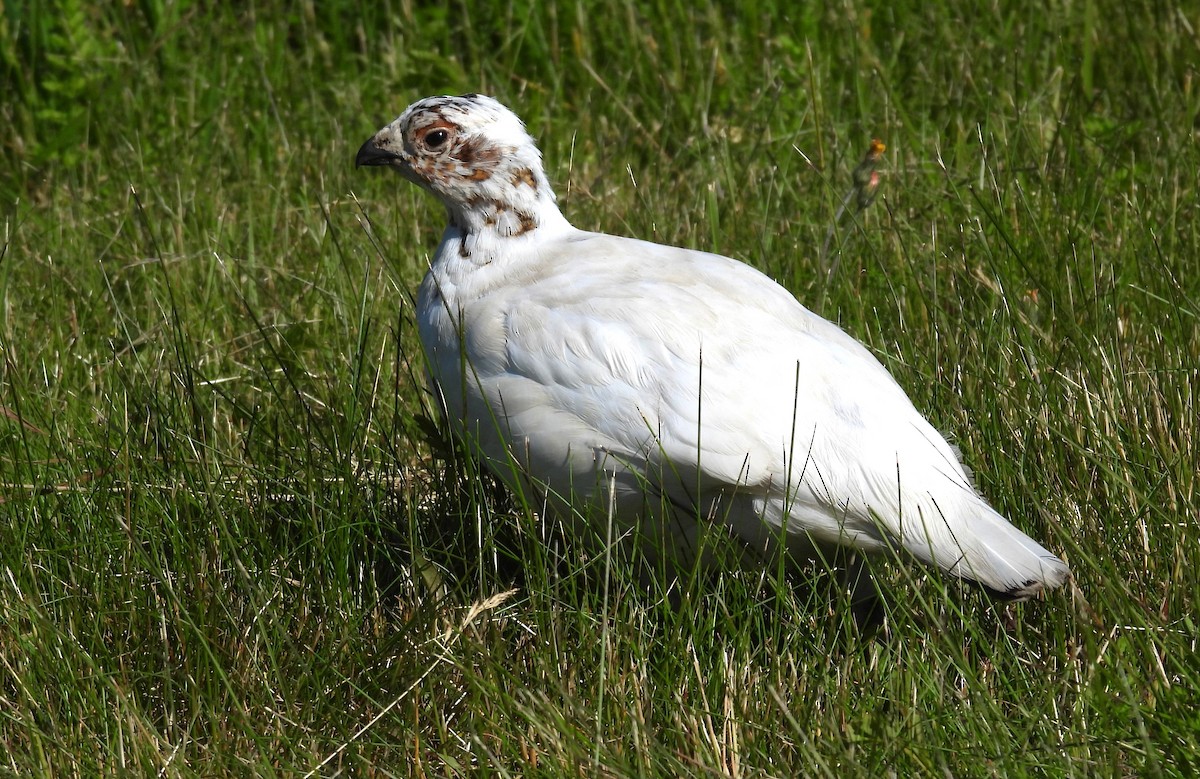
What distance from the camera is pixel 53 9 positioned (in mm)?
6043

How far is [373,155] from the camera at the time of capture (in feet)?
11.8

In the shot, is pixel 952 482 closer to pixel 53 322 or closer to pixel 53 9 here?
pixel 53 322

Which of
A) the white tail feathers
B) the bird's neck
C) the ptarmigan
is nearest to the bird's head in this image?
the bird's neck

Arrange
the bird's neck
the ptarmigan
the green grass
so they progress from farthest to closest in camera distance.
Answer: the bird's neck → the ptarmigan → the green grass

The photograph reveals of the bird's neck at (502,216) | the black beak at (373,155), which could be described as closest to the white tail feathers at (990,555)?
the bird's neck at (502,216)

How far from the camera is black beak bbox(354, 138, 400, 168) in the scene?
3.58 m

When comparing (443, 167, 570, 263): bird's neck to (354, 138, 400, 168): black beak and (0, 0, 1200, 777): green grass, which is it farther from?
(0, 0, 1200, 777): green grass

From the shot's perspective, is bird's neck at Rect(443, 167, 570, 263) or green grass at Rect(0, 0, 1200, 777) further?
bird's neck at Rect(443, 167, 570, 263)

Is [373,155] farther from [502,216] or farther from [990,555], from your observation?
[990,555]

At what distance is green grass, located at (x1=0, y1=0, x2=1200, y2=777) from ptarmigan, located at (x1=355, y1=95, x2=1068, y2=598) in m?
0.13

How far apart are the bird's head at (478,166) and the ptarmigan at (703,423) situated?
27 centimetres

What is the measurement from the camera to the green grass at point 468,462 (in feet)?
8.87

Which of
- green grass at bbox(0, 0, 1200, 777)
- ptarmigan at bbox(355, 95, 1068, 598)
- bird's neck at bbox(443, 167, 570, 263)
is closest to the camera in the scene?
green grass at bbox(0, 0, 1200, 777)

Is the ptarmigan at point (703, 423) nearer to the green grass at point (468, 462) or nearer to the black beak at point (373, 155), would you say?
the green grass at point (468, 462)
